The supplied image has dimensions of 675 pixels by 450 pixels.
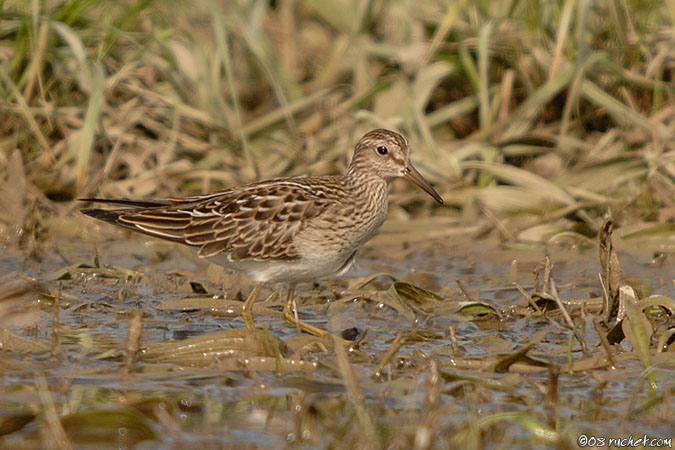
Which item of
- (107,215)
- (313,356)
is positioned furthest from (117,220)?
(313,356)

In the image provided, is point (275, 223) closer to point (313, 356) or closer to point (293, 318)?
point (293, 318)

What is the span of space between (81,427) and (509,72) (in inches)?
243

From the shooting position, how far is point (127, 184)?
9.14m

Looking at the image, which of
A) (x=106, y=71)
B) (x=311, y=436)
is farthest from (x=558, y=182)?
(x=311, y=436)

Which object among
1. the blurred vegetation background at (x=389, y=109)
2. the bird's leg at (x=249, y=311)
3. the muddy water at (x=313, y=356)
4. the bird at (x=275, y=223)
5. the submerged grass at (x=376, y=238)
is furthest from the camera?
the blurred vegetation background at (x=389, y=109)

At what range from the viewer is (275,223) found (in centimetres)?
703

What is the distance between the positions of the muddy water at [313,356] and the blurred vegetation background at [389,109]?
697 millimetres

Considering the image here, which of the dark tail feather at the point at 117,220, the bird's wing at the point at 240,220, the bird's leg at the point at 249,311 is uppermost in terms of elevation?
the bird's wing at the point at 240,220

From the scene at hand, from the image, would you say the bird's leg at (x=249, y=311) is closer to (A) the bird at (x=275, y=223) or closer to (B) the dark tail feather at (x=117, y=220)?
(A) the bird at (x=275, y=223)

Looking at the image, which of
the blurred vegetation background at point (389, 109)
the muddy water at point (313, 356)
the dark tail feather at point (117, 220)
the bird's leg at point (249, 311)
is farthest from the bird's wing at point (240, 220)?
the blurred vegetation background at point (389, 109)

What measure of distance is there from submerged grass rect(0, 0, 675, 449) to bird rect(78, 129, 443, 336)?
0.29 m

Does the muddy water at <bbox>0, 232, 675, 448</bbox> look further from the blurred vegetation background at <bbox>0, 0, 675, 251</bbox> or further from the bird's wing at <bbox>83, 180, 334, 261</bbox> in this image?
the blurred vegetation background at <bbox>0, 0, 675, 251</bbox>

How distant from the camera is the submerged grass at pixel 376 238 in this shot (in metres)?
5.04

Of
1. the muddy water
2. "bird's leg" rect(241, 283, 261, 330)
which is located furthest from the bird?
the muddy water
